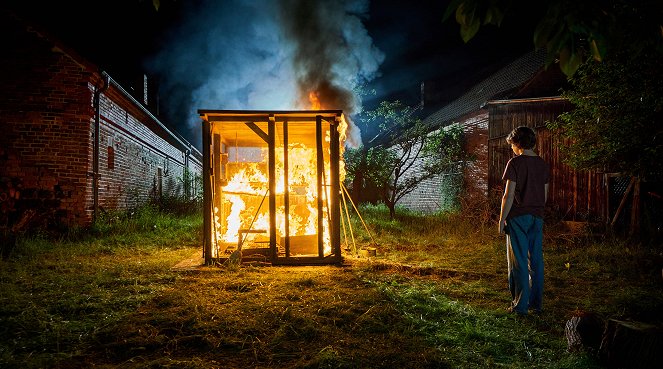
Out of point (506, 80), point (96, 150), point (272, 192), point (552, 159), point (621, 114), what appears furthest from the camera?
point (506, 80)

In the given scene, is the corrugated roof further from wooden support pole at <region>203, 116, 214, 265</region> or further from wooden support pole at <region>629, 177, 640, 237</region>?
wooden support pole at <region>203, 116, 214, 265</region>

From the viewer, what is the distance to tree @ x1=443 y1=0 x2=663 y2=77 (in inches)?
77.3

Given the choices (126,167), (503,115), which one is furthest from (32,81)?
(503,115)

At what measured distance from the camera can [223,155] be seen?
364 inches

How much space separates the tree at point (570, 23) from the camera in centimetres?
196

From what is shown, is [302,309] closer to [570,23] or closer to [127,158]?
[570,23]

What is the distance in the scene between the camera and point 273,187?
284 inches

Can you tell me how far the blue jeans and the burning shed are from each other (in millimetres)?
3558

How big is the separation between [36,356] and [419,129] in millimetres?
13701

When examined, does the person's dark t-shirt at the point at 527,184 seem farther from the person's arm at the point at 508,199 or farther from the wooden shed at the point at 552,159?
the wooden shed at the point at 552,159

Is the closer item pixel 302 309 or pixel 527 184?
pixel 527 184

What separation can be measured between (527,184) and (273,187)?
4326 mm

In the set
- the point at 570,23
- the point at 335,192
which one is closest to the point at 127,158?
the point at 335,192

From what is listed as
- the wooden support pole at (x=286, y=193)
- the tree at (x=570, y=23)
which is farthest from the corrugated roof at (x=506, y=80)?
the tree at (x=570, y=23)
